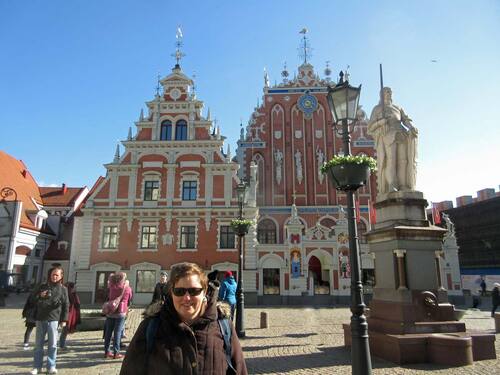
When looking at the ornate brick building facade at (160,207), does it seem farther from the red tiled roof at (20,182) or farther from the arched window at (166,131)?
the red tiled roof at (20,182)

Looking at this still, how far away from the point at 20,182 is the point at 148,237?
15.2 metres

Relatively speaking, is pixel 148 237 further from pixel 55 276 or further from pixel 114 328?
pixel 55 276

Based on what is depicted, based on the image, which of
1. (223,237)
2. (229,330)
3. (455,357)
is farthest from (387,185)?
(223,237)

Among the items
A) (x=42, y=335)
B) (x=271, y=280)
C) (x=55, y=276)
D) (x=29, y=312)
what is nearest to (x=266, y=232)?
(x=271, y=280)

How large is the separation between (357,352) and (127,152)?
22412 millimetres

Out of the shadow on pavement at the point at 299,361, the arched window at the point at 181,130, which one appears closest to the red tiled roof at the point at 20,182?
the arched window at the point at 181,130

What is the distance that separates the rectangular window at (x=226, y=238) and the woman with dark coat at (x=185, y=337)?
20.4m

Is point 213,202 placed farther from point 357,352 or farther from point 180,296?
point 180,296

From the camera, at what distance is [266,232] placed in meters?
27.7

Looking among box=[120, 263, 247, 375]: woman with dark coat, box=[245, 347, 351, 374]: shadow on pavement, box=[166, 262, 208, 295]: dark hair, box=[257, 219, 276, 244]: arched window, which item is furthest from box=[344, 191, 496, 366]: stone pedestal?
box=[257, 219, 276, 244]: arched window

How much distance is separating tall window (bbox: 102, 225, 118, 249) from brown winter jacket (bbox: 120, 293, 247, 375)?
22.2m

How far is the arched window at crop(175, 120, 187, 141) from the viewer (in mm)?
24438

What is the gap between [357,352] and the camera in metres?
4.30

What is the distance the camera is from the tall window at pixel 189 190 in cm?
2352
